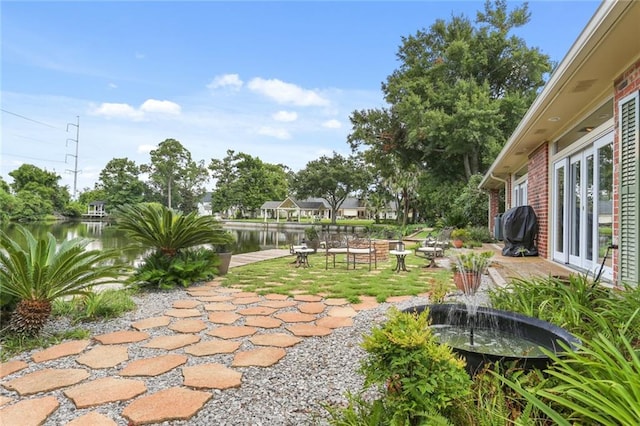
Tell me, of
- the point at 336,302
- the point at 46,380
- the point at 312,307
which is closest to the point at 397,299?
the point at 336,302

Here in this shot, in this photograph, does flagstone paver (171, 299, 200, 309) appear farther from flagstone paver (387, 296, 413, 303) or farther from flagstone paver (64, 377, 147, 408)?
Result: flagstone paver (387, 296, 413, 303)

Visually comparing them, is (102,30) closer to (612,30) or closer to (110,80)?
(110,80)

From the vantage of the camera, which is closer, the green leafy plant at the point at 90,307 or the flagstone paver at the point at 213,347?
the flagstone paver at the point at 213,347

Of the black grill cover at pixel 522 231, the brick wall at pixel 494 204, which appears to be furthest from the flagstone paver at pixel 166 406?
the brick wall at pixel 494 204

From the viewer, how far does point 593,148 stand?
505cm

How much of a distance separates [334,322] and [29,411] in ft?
8.38

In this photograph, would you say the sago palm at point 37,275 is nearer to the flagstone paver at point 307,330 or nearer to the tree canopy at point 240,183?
the flagstone paver at point 307,330

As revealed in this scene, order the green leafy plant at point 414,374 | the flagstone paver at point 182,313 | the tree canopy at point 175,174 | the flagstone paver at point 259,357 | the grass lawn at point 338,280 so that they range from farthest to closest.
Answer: the tree canopy at point 175,174 → the grass lawn at point 338,280 → the flagstone paver at point 182,313 → the flagstone paver at point 259,357 → the green leafy plant at point 414,374

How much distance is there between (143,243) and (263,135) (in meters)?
31.9

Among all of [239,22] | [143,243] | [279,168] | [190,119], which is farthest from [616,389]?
[279,168]

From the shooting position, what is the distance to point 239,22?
886 centimetres

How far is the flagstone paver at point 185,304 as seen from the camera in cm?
446

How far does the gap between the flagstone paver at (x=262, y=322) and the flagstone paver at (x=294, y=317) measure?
0.35 ft

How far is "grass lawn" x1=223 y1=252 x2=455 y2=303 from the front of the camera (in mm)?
5333
